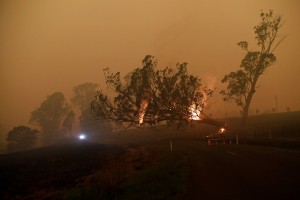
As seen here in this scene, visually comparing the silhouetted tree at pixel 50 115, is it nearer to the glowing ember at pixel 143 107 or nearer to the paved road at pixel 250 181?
the glowing ember at pixel 143 107

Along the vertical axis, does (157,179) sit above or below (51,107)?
below

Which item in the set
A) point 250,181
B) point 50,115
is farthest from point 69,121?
point 250,181

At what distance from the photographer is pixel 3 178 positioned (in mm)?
28266

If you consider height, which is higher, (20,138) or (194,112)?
(194,112)

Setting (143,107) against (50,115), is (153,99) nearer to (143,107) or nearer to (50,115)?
(143,107)

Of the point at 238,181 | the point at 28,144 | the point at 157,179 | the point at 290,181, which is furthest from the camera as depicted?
the point at 28,144

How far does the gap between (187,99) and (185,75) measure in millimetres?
4128

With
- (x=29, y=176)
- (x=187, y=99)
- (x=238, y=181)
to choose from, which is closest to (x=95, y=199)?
(x=238, y=181)

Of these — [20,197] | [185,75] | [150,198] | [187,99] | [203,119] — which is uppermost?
[185,75]

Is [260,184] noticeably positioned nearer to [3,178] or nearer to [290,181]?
[290,181]

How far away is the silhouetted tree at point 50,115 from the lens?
399 ft

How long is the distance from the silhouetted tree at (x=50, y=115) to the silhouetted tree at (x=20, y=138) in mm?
25021

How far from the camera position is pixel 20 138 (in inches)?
3696

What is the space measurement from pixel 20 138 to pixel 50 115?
97.9 ft
